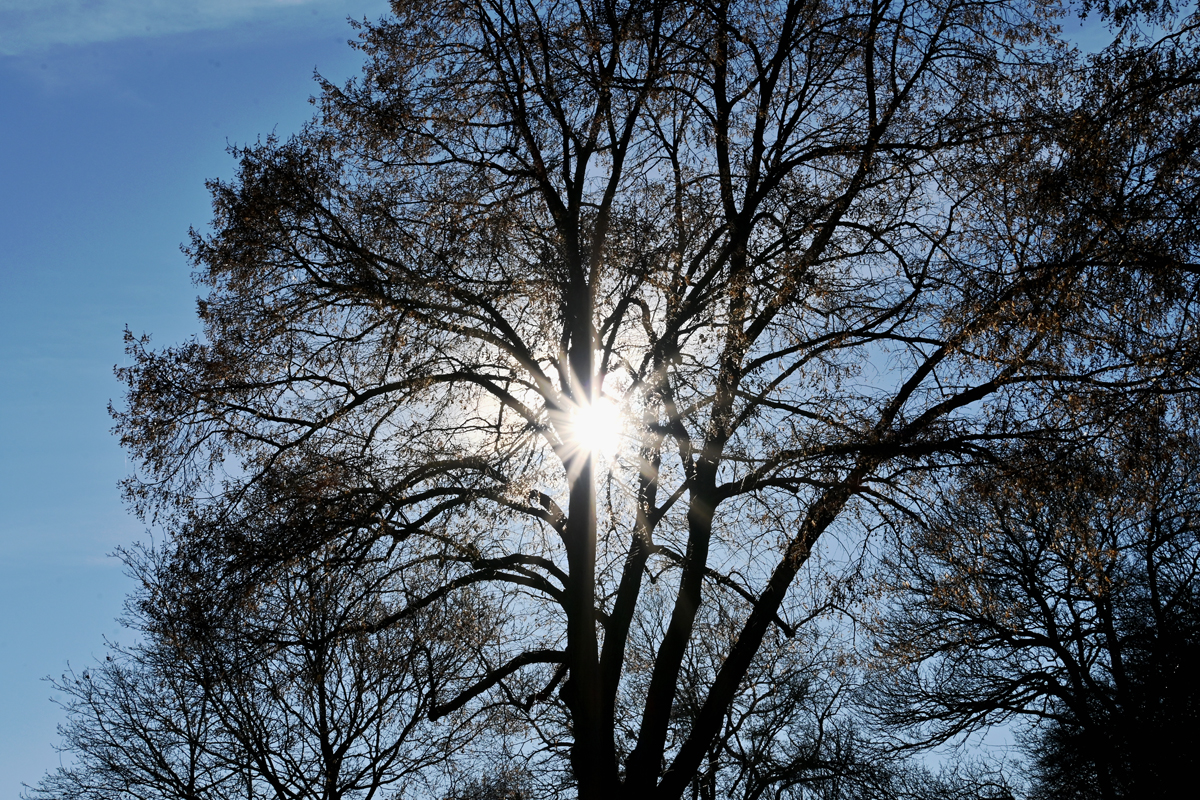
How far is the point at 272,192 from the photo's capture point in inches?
405

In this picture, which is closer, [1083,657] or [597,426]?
[597,426]

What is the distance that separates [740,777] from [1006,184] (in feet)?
41.4

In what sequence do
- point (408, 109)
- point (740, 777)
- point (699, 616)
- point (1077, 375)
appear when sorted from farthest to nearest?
Answer: point (740, 777) → point (699, 616) → point (408, 109) → point (1077, 375)

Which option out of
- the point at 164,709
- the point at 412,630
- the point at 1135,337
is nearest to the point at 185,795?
the point at 164,709

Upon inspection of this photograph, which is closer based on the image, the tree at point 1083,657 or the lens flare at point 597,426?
the lens flare at point 597,426

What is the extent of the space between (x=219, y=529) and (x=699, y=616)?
25.0 feet

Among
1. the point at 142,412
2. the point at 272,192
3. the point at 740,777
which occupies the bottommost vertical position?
the point at 740,777

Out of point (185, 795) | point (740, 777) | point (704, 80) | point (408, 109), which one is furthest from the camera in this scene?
point (740, 777)

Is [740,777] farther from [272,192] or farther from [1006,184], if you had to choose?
[272,192]

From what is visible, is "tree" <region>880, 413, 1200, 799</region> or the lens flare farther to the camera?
"tree" <region>880, 413, 1200, 799</region>

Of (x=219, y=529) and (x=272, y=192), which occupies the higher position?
(x=272, y=192)

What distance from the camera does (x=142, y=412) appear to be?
33.3ft

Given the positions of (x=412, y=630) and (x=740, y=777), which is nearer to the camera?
(x=412, y=630)

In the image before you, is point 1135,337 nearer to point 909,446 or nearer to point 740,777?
point 909,446
